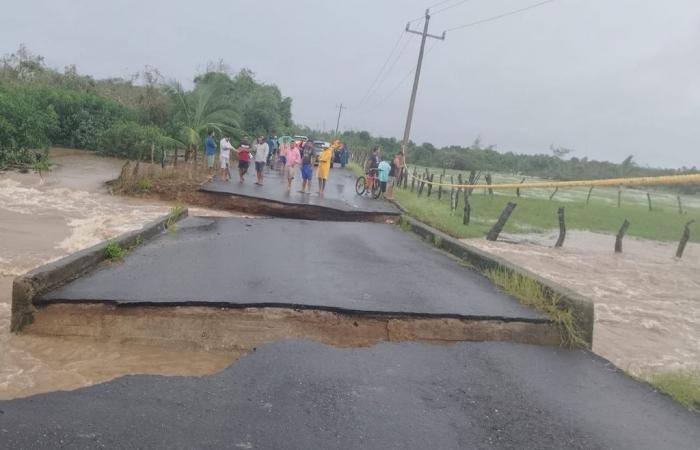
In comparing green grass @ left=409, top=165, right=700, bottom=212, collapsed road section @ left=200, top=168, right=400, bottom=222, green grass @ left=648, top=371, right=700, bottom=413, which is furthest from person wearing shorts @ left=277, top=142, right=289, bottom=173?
green grass @ left=648, top=371, right=700, bottom=413

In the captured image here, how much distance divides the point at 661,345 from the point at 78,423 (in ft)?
26.8

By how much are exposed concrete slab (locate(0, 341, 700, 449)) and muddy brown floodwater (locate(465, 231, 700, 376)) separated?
2294mm

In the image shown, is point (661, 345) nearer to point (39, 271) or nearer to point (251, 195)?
point (39, 271)

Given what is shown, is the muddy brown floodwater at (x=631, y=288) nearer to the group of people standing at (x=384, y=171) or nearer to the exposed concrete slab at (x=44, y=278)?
the group of people standing at (x=384, y=171)

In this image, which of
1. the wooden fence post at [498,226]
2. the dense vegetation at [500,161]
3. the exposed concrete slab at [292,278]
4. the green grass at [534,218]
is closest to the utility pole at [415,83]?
the green grass at [534,218]

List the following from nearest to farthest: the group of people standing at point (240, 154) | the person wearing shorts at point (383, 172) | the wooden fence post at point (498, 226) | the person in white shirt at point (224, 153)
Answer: the wooden fence post at point (498, 226) < the person wearing shorts at point (383, 172) < the group of people standing at point (240, 154) < the person in white shirt at point (224, 153)

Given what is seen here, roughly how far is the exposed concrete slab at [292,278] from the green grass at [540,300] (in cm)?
13

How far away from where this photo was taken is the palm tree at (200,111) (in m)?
19.3

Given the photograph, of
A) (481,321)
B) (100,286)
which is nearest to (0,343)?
(100,286)

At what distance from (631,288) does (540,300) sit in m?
8.00

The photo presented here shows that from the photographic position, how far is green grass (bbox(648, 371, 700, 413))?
12.9 feet

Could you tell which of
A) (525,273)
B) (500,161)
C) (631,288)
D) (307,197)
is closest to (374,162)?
(307,197)

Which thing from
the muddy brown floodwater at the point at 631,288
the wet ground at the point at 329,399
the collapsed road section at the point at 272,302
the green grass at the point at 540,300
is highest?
the green grass at the point at 540,300

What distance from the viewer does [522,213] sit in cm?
2411
